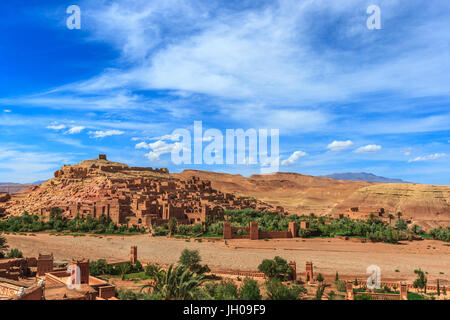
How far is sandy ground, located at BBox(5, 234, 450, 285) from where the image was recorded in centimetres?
2778

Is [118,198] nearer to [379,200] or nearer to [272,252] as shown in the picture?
[272,252]

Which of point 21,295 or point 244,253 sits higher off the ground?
point 21,295

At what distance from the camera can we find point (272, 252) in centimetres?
3366

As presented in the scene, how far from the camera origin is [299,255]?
32.4 m

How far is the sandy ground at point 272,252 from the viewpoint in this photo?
91.1ft

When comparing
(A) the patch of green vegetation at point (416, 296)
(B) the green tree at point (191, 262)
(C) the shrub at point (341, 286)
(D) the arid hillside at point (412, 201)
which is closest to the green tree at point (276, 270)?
(C) the shrub at point (341, 286)

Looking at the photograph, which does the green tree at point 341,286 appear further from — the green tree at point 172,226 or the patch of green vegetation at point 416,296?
the green tree at point 172,226

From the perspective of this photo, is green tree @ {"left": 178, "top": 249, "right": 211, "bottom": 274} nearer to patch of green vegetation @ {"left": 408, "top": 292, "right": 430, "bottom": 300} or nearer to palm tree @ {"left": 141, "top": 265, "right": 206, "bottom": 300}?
palm tree @ {"left": 141, "top": 265, "right": 206, "bottom": 300}

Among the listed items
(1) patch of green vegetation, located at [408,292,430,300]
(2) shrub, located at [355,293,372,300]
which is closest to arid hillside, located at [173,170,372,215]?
(1) patch of green vegetation, located at [408,292,430,300]

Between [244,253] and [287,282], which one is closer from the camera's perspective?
[287,282]
